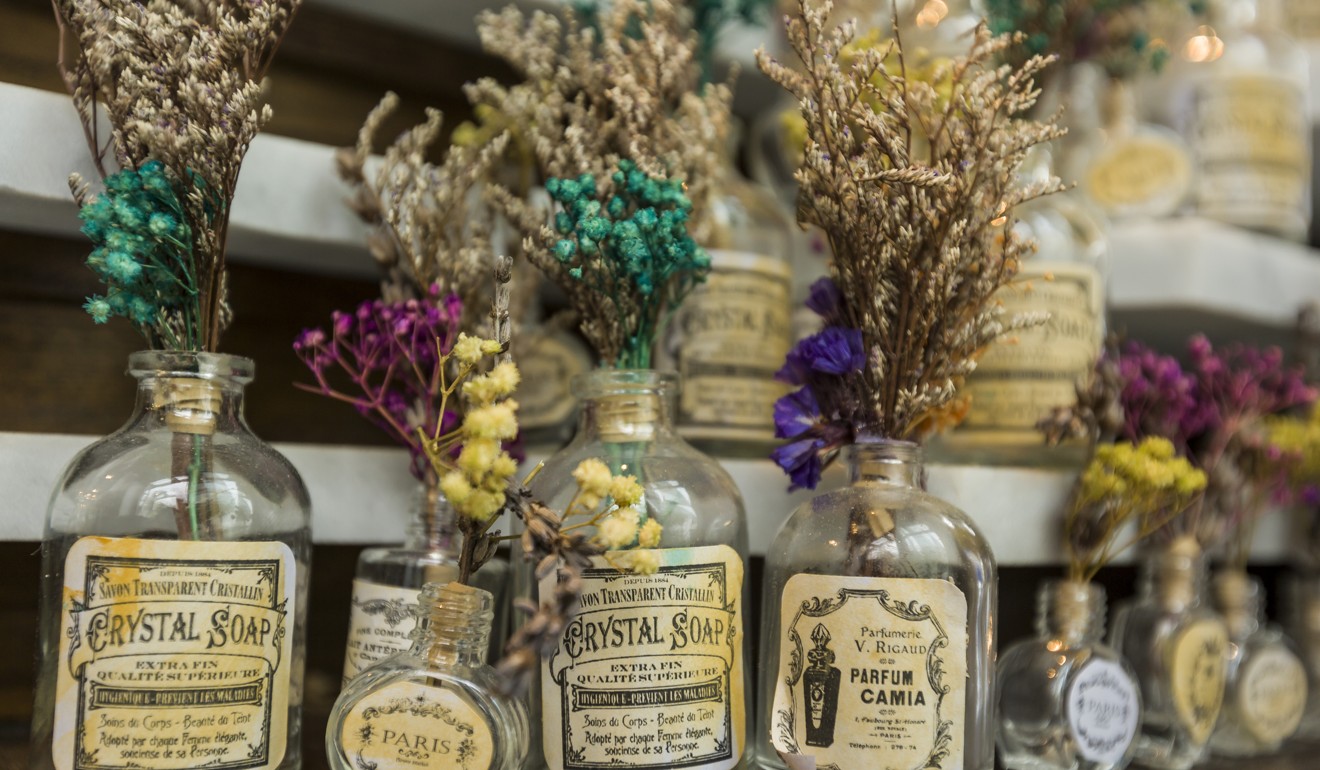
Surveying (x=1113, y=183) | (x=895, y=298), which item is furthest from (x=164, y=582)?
(x=1113, y=183)

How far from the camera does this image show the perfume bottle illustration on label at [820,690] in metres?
0.62

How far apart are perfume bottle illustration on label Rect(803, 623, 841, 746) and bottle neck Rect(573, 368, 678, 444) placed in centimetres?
17

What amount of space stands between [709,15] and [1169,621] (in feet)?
2.04

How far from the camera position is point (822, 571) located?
64cm

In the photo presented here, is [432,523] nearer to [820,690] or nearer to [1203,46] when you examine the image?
[820,690]

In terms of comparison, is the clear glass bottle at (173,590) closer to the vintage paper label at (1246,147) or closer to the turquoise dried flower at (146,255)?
the turquoise dried flower at (146,255)

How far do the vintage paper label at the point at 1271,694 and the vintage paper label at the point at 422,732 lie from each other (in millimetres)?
667

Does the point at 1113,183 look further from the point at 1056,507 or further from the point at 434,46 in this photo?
the point at 434,46

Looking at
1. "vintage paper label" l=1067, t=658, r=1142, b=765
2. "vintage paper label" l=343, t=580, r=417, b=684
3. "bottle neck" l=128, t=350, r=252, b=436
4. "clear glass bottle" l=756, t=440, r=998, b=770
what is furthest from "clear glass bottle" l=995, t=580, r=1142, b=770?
"bottle neck" l=128, t=350, r=252, b=436

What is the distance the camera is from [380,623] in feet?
2.29

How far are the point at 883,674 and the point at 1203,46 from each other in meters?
0.84

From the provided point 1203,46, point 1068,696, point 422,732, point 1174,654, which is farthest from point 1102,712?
point 1203,46

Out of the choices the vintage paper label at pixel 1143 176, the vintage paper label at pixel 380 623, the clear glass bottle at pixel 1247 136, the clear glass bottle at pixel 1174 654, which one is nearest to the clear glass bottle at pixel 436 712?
the vintage paper label at pixel 380 623

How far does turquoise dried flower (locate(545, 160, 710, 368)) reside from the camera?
0.66 m
